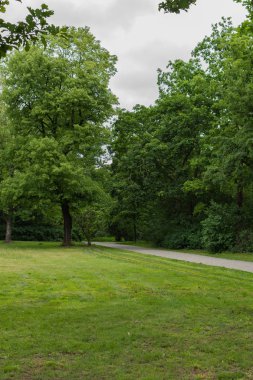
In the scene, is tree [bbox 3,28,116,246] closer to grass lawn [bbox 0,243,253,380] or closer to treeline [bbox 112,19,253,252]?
treeline [bbox 112,19,253,252]

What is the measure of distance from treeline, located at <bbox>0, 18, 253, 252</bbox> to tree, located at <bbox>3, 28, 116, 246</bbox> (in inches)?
3.0

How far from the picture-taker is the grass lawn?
503 cm

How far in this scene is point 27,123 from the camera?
3097 centimetres

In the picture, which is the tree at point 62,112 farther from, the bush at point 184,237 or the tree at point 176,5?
the tree at point 176,5

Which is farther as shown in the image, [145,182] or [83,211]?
[145,182]

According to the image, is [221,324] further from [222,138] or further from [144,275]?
[222,138]

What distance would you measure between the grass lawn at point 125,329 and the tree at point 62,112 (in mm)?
17218

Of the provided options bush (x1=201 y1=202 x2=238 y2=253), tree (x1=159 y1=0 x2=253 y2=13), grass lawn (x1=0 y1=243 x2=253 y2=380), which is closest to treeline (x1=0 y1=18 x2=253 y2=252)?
bush (x1=201 y1=202 x2=238 y2=253)

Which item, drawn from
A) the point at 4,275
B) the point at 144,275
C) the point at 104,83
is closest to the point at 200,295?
the point at 144,275

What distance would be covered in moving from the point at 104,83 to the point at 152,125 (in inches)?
203

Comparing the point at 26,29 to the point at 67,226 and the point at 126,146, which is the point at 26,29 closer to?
the point at 67,226

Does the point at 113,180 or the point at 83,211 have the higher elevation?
the point at 113,180

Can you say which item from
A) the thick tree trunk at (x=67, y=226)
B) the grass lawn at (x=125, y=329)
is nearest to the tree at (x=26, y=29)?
the grass lawn at (x=125, y=329)

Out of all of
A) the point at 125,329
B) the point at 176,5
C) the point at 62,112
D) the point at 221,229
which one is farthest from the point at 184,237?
the point at 176,5
